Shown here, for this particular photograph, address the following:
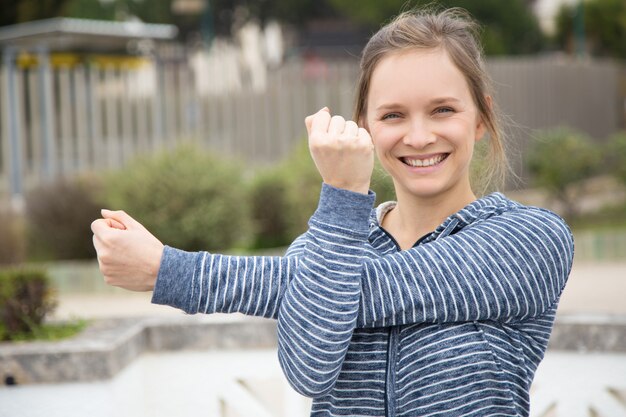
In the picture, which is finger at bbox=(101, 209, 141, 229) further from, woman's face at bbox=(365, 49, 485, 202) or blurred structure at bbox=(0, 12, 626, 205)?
blurred structure at bbox=(0, 12, 626, 205)

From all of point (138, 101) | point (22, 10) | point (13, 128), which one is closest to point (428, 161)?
point (13, 128)

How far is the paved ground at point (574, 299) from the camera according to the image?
6609 millimetres

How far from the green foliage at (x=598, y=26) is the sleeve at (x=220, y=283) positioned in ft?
81.0

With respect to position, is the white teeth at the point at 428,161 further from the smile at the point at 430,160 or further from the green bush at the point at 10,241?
the green bush at the point at 10,241

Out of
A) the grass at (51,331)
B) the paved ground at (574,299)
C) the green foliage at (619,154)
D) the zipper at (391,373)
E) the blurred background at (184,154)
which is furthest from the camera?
the green foliage at (619,154)

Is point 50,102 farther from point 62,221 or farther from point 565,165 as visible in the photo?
point 565,165

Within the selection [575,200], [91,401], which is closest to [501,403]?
[91,401]

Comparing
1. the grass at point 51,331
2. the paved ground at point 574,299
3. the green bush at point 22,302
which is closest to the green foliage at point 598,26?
the paved ground at point 574,299

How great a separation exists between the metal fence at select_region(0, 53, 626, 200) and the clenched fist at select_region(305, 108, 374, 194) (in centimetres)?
935

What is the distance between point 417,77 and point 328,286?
38 cm

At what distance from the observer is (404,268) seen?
146cm

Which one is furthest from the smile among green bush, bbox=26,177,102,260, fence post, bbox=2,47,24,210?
fence post, bbox=2,47,24,210

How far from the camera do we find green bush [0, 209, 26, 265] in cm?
846

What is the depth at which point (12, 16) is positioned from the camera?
1556 centimetres
